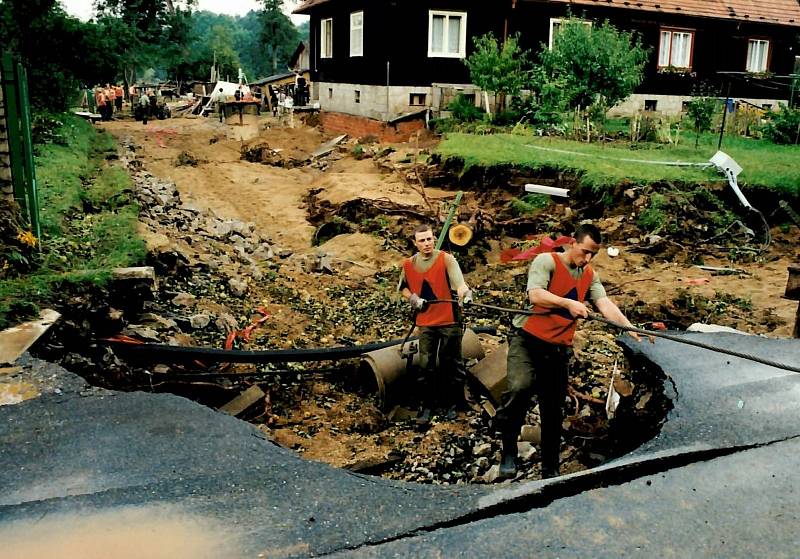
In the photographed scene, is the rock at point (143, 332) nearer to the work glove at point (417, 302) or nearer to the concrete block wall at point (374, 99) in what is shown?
the work glove at point (417, 302)

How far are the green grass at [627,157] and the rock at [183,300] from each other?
8102 millimetres

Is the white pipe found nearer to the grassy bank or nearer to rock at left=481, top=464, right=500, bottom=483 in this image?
the grassy bank

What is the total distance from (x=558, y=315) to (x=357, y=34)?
20840 mm

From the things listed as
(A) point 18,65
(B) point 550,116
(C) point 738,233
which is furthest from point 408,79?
(A) point 18,65

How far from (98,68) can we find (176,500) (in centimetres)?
2231

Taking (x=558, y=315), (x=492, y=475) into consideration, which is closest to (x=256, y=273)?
(x=492, y=475)

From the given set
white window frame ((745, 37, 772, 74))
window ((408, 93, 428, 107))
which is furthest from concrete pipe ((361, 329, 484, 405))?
white window frame ((745, 37, 772, 74))

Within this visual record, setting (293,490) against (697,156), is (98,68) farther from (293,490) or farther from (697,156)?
(293,490)

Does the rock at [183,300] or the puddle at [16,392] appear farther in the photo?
the rock at [183,300]

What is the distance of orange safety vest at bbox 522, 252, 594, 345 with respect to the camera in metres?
5.51

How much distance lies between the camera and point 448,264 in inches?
260

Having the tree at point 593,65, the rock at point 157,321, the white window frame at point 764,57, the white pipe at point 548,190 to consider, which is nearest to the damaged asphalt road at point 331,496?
the rock at point 157,321

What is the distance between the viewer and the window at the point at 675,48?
25688mm

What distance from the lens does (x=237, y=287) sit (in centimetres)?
996
